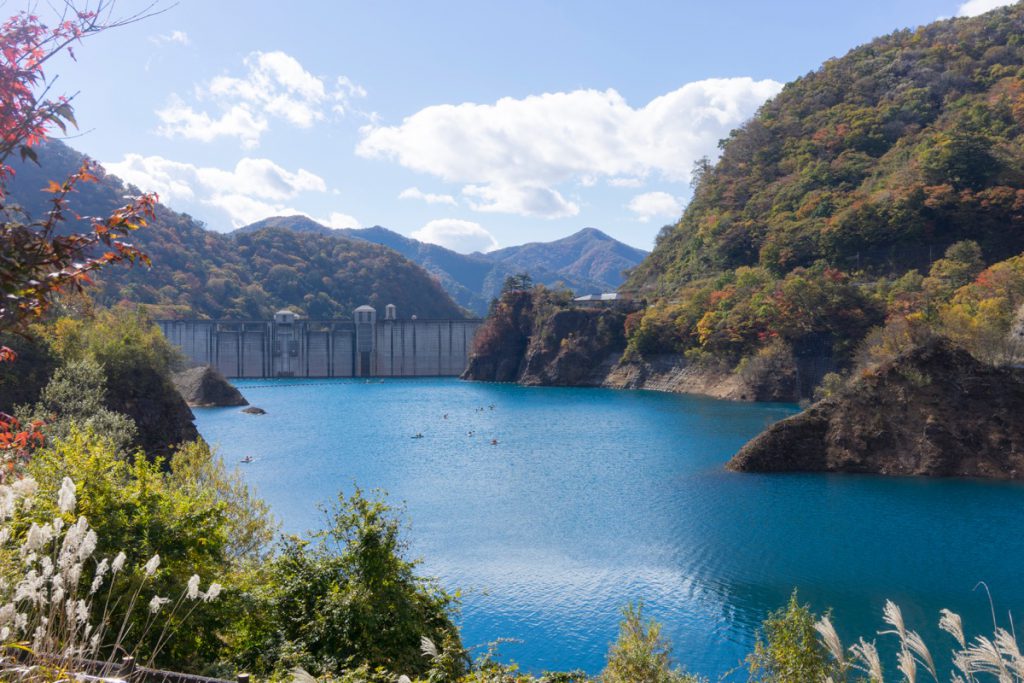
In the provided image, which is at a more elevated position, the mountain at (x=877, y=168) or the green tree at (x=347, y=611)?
the mountain at (x=877, y=168)

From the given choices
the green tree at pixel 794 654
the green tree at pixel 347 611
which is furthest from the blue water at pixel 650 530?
the green tree at pixel 347 611

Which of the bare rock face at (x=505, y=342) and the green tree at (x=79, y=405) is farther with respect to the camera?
the bare rock face at (x=505, y=342)

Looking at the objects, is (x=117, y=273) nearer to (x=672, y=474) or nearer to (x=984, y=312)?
(x=672, y=474)

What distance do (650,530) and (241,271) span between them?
151653 mm

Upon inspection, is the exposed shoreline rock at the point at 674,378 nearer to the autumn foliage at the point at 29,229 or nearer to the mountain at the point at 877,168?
the mountain at the point at 877,168

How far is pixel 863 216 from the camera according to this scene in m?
86.4

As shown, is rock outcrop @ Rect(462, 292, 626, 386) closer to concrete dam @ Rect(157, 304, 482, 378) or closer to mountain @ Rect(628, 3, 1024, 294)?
concrete dam @ Rect(157, 304, 482, 378)

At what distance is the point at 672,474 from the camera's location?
4316 centimetres

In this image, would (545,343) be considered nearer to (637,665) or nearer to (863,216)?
(863,216)

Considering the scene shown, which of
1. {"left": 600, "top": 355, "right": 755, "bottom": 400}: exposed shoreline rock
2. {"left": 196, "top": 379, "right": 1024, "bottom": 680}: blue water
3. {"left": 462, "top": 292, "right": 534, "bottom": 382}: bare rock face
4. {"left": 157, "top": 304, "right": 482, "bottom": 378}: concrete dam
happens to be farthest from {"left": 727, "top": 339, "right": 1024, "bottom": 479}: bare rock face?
{"left": 157, "top": 304, "right": 482, "bottom": 378}: concrete dam

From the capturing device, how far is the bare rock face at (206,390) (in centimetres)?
8406

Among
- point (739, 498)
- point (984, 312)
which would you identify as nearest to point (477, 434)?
point (739, 498)

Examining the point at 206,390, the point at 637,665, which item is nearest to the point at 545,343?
the point at 206,390

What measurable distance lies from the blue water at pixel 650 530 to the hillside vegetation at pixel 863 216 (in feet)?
70.8
